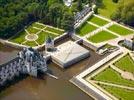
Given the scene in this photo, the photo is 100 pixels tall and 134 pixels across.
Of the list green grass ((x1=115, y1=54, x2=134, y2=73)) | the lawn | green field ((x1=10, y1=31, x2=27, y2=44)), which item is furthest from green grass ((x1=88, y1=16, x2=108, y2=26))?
green field ((x1=10, y1=31, x2=27, y2=44))

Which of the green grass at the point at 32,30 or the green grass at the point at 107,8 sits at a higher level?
the green grass at the point at 107,8

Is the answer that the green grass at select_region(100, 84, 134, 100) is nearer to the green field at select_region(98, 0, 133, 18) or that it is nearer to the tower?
the tower

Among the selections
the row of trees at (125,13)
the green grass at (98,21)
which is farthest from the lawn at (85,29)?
the row of trees at (125,13)

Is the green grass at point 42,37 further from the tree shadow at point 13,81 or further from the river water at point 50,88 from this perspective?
the tree shadow at point 13,81

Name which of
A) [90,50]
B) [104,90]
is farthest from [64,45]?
[104,90]

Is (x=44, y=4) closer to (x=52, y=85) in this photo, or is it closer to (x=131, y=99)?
(x=52, y=85)

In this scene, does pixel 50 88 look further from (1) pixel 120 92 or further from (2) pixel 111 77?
(1) pixel 120 92

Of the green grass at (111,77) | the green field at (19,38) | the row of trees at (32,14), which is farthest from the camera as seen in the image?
the row of trees at (32,14)
